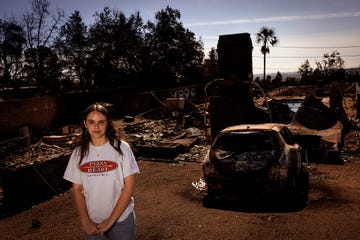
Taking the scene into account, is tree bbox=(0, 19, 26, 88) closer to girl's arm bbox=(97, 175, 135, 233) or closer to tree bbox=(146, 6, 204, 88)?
tree bbox=(146, 6, 204, 88)

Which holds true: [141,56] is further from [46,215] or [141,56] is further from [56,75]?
[46,215]

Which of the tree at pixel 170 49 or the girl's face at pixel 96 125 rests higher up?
the tree at pixel 170 49

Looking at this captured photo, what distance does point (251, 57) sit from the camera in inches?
517

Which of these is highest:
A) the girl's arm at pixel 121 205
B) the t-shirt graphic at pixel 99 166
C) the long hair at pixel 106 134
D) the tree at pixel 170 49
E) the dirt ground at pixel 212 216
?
the tree at pixel 170 49

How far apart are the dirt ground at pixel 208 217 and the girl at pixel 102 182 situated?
2.94m

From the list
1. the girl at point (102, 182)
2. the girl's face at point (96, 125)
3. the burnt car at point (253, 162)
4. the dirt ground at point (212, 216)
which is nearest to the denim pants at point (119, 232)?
the girl at point (102, 182)

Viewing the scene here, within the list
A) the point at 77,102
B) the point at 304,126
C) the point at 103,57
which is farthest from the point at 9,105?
the point at 103,57

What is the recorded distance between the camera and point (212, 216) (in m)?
6.29

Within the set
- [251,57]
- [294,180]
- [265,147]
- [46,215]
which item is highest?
[251,57]

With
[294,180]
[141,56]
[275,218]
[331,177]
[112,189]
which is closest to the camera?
[112,189]

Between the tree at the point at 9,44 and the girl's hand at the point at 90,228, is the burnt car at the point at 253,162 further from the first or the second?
the tree at the point at 9,44

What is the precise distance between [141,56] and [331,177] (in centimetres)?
3343

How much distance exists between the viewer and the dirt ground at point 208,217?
545 cm

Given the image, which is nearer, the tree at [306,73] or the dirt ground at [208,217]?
the dirt ground at [208,217]
